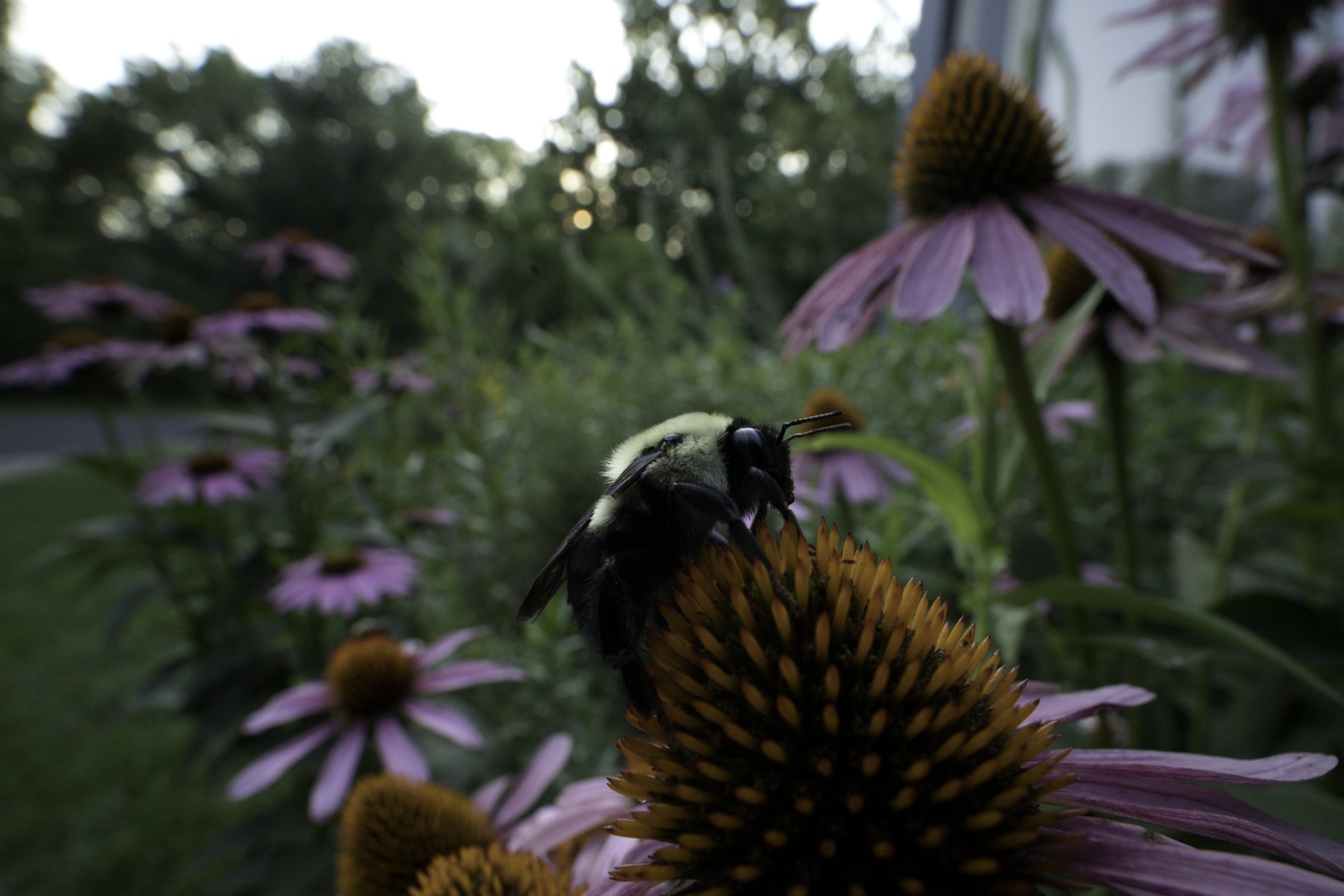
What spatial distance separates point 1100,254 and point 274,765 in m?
1.44

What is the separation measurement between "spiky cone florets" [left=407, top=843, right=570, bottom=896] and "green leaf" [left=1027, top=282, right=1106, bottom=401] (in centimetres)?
74

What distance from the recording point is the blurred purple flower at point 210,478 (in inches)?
79.0

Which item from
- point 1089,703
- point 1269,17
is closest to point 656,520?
point 1089,703

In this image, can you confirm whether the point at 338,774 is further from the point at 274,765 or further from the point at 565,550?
the point at 565,550

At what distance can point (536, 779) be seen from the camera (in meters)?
0.92

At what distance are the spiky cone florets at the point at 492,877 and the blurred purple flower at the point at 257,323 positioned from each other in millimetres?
2054

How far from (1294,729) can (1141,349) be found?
552mm

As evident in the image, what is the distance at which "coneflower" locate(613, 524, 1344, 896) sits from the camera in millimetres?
404

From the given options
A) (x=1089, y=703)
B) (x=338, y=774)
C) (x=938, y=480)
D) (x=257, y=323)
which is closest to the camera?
(x=1089, y=703)

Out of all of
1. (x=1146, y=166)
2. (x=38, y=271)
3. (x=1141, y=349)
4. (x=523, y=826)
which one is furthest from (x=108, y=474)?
(x=38, y=271)

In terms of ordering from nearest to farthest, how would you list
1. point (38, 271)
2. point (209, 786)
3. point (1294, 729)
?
point (1294, 729) → point (209, 786) → point (38, 271)

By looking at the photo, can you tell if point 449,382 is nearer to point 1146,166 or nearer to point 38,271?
point 1146,166

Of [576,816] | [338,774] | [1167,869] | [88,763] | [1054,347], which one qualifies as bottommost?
[88,763]

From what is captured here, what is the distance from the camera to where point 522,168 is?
6.65 metres
